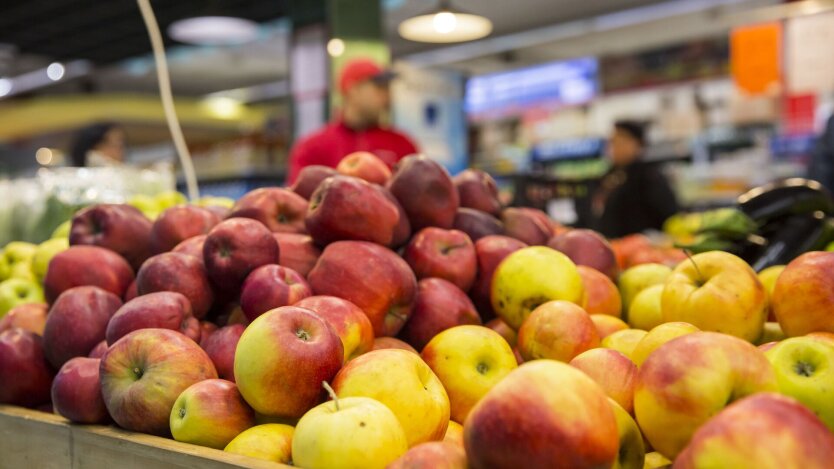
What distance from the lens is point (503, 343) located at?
144 centimetres

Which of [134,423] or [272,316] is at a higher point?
[272,316]

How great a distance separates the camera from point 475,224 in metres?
1.91

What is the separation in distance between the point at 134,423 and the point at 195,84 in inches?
670

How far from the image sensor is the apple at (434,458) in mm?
968

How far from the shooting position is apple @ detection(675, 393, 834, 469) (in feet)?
2.70

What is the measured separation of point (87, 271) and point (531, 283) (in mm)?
955

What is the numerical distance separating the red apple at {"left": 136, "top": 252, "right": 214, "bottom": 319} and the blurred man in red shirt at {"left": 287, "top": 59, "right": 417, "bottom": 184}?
126 inches

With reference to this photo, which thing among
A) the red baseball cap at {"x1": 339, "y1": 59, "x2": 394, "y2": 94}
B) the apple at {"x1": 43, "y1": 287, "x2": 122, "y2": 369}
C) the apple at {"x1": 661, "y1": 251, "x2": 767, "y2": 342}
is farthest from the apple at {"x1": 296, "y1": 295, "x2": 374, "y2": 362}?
the red baseball cap at {"x1": 339, "y1": 59, "x2": 394, "y2": 94}

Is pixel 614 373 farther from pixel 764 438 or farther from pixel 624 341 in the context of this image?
pixel 764 438

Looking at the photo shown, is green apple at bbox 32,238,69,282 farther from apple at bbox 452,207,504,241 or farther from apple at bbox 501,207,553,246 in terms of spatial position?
apple at bbox 501,207,553,246

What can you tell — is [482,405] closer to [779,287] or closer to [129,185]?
[779,287]

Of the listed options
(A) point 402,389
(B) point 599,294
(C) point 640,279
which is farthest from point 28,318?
(C) point 640,279

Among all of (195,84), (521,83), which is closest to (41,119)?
(195,84)

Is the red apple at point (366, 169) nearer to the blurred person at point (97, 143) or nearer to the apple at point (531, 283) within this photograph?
the apple at point (531, 283)
